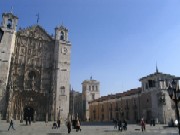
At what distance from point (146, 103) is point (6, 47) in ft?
98.2

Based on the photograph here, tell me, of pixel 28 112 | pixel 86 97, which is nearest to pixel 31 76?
pixel 28 112

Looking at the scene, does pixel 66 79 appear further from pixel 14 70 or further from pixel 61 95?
pixel 14 70

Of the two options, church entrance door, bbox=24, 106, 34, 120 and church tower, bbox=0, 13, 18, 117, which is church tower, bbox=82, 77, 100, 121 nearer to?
church entrance door, bbox=24, 106, 34, 120

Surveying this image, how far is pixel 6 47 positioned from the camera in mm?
37844

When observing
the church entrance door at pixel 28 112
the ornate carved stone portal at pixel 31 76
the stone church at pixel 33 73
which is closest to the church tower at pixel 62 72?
the stone church at pixel 33 73

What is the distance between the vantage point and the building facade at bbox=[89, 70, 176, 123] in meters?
40.5

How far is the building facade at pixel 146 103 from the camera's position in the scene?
4053 cm

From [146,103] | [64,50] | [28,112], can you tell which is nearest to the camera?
[28,112]

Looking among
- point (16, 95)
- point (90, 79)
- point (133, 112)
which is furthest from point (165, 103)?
point (90, 79)

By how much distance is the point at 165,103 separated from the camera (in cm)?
4050

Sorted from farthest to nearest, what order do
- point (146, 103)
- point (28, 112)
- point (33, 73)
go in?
1. point (146, 103)
2. point (33, 73)
3. point (28, 112)

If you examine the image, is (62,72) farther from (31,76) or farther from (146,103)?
(146,103)

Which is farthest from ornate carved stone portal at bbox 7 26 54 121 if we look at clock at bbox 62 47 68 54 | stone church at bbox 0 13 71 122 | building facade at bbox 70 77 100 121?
building facade at bbox 70 77 100 121

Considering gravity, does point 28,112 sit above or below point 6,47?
below
